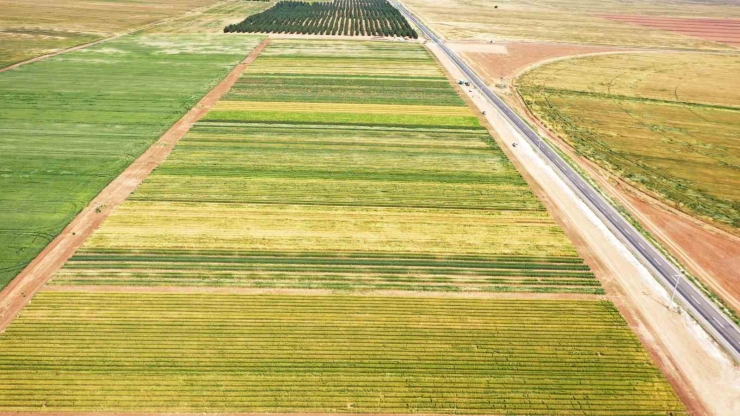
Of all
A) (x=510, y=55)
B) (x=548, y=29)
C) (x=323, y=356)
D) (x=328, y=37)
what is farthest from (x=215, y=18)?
(x=323, y=356)

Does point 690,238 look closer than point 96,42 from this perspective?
Yes

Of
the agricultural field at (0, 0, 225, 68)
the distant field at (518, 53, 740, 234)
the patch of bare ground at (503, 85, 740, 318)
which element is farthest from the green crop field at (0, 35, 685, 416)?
the agricultural field at (0, 0, 225, 68)

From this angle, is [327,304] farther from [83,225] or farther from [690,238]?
[690,238]

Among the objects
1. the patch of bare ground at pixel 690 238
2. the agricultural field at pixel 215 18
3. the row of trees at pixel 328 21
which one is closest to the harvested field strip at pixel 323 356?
the patch of bare ground at pixel 690 238

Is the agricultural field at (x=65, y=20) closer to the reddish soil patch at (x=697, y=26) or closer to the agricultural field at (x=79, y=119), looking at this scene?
the agricultural field at (x=79, y=119)

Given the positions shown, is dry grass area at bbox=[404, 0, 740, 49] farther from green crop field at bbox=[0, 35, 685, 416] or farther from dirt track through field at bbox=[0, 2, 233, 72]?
green crop field at bbox=[0, 35, 685, 416]

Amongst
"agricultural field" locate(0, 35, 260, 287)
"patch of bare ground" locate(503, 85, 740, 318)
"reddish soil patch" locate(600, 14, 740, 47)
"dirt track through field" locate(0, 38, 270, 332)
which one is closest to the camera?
"dirt track through field" locate(0, 38, 270, 332)
